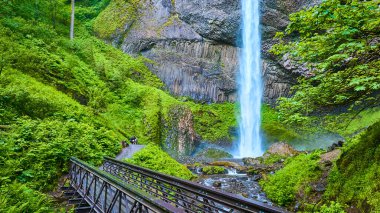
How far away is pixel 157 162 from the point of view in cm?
1302

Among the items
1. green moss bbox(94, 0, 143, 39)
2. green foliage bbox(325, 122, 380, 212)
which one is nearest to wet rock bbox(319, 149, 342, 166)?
green foliage bbox(325, 122, 380, 212)

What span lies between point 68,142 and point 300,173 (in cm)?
932

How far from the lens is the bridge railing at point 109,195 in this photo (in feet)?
11.2

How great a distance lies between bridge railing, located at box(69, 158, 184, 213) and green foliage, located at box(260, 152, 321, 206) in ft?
22.0

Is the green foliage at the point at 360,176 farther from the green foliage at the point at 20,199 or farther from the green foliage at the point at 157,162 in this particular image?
the green foliage at the point at 20,199

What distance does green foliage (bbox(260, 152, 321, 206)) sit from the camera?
10.3 m

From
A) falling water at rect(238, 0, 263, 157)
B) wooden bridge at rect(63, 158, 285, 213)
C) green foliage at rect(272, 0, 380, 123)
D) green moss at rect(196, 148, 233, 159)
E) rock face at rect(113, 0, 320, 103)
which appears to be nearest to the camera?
wooden bridge at rect(63, 158, 285, 213)

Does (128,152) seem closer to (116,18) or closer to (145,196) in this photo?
(145,196)

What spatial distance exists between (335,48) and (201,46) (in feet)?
92.0

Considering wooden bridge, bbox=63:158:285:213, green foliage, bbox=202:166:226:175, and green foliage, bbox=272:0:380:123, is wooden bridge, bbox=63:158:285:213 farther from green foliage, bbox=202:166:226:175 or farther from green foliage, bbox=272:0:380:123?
green foliage, bbox=202:166:226:175

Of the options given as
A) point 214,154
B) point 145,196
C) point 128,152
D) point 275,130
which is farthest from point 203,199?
point 275,130

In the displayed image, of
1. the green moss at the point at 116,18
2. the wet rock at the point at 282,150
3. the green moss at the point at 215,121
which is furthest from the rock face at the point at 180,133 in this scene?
the green moss at the point at 116,18

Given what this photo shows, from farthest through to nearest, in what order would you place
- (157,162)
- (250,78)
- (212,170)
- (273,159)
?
(250,78), (273,159), (212,170), (157,162)

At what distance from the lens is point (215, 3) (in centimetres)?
3108
